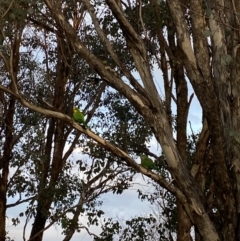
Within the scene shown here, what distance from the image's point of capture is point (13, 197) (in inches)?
379

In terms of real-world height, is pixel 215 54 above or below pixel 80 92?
below

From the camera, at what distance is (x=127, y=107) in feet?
34.8

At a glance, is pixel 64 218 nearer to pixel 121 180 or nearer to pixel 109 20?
pixel 121 180

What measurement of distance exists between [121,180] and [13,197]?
1.94 meters

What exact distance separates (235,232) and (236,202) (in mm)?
259

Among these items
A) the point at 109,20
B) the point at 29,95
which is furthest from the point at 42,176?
the point at 109,20

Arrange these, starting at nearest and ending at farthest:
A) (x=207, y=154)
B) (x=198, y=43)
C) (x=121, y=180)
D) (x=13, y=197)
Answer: (x=198, y=43) → (x=207, y=154) → (x=13, y=197) → (x=121, y=180)

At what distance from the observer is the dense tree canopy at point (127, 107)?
509 centimetres

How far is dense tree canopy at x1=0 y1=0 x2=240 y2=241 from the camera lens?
509cm

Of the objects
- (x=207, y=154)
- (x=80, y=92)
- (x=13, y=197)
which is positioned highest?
(x=80, y=92)

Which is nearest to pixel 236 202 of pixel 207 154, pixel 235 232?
pixel 235 232

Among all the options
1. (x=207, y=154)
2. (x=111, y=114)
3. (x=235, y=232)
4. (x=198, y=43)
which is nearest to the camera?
(x=235, y=232)

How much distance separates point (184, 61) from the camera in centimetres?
539

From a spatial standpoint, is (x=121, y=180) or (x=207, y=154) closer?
(x=207, y=154)
